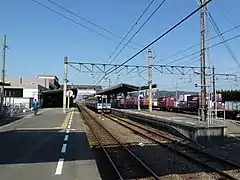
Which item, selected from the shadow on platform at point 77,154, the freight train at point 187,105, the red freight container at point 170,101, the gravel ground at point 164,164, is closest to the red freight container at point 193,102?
the freight train at point 187,105

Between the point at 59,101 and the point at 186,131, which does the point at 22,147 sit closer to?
the point at 186,131

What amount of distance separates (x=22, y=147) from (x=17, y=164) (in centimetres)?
350

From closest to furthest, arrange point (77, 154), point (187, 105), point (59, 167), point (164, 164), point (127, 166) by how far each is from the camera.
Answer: point (59, 167)
point (127, 166)
point (77, 154)
point (164, 164)
point (187, 105)

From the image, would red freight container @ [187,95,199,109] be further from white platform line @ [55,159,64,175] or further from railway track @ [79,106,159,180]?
white platform line @ [55,159,64,175]

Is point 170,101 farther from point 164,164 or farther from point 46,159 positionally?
point 46,159

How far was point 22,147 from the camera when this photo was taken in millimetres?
13039

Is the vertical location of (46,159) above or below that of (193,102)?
below

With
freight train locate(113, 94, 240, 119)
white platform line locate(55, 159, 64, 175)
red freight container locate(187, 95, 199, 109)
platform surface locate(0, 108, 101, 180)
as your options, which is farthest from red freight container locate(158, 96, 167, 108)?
white platform line locate(55, 159, 64, 175)

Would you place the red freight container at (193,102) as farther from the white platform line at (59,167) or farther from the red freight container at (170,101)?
the white platform line at (59,167)

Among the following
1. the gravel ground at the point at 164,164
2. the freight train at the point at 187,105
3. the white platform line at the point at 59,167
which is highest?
the freight train at the point at 187,105

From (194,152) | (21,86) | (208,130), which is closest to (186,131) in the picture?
(208,130)

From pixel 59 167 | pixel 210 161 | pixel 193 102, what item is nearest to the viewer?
pixel 59 167

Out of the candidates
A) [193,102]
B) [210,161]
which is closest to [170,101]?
[193,102]

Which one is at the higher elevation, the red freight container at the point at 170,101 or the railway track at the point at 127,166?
the red freight container at the point at 170,101
